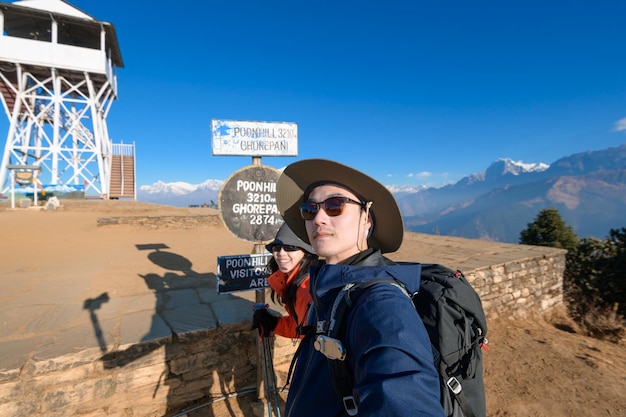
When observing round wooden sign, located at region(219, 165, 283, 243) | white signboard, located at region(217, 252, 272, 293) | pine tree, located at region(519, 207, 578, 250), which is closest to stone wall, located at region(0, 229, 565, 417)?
white signboard, located at region(217, 252, 272, 293)

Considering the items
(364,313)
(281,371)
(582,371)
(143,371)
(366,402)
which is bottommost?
(582,371)

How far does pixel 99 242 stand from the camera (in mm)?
8164

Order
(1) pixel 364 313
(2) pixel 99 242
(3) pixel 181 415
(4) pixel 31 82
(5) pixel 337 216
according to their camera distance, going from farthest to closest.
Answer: (4) pixel 31 82 → (2) pixel 99 242 → (3) pixel 181 415 → (5) pixel 337 216 → (1) pixel 364 313

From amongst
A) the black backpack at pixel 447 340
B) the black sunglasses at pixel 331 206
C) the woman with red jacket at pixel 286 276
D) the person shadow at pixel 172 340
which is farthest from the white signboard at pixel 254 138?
the black backpack at pixel 447 340

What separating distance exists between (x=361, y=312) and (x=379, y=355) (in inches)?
6.0

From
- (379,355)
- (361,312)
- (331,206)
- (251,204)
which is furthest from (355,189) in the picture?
(251,204)

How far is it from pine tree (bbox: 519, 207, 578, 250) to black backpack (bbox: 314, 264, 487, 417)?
12.1 meters

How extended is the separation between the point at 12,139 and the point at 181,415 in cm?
2743

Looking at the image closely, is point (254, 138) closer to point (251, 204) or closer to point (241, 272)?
point (251, 204)

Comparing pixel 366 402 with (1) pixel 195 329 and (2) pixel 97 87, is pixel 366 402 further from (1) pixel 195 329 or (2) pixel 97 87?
(2) pixel 97 87

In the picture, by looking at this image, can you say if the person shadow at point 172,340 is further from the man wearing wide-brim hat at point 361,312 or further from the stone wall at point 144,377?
the man wearing wide-brim hat at point 361,312

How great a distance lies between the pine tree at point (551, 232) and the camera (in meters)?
10.2

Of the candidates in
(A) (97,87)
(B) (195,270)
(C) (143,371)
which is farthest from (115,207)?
(C) (143,371)

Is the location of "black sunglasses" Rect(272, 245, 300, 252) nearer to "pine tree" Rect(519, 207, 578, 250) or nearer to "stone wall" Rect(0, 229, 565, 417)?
"stone wall" Rect(0, 229, 565, 417)
